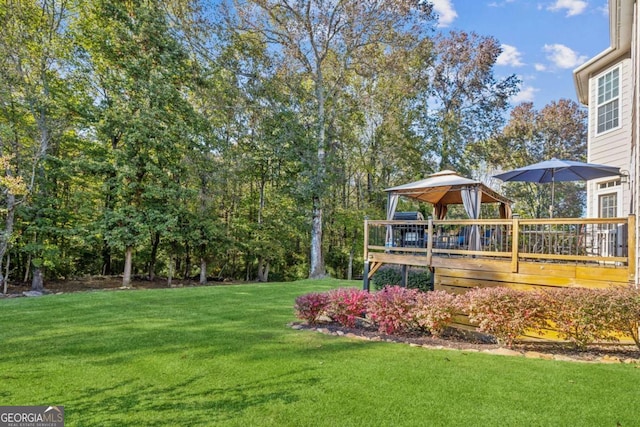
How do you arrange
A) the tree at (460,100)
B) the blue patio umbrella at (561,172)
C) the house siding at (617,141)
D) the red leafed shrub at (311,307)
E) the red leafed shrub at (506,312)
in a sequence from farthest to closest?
the tree at (460,100), the house siding at (617,141), the blue patio umbrella at (561,172), the red leafed shrub at (311,307), the red leafed shrub at (506,312)

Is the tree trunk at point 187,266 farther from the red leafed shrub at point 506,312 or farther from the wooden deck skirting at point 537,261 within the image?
the red leafed shrub at point 506,312

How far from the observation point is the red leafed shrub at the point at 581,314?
4066 mm

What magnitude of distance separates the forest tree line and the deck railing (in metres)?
7.64

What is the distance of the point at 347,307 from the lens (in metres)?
5.54

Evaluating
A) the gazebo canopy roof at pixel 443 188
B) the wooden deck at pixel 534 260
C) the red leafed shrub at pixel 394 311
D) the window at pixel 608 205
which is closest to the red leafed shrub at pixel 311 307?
the red leafed shrub at pixel 394 311

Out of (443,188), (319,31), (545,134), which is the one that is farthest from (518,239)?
(545,134)

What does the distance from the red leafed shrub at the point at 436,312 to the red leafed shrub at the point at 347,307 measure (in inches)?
35.9

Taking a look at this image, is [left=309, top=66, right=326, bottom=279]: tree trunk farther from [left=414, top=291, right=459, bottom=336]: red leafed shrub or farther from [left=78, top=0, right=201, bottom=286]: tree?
[left=414, top=291, right=459, bottom=336]: red leafed shrub

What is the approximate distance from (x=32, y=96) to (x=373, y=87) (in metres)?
15.1

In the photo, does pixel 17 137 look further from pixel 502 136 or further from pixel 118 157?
pixel 502 136

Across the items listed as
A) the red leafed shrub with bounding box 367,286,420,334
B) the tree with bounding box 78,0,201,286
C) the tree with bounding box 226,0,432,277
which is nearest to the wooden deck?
the red leafed shrub with bounding box 367,286,420,334

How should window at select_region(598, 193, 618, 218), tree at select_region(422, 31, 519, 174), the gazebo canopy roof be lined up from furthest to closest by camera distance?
1. tree at select_region(422, 31, 519, 174)
2. window at select_region(598, 193, 618, 218)
3. the gazebo canopy roof

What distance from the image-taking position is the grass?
2664 mm

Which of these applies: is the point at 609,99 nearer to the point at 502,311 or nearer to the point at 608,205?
the point at 608,205
